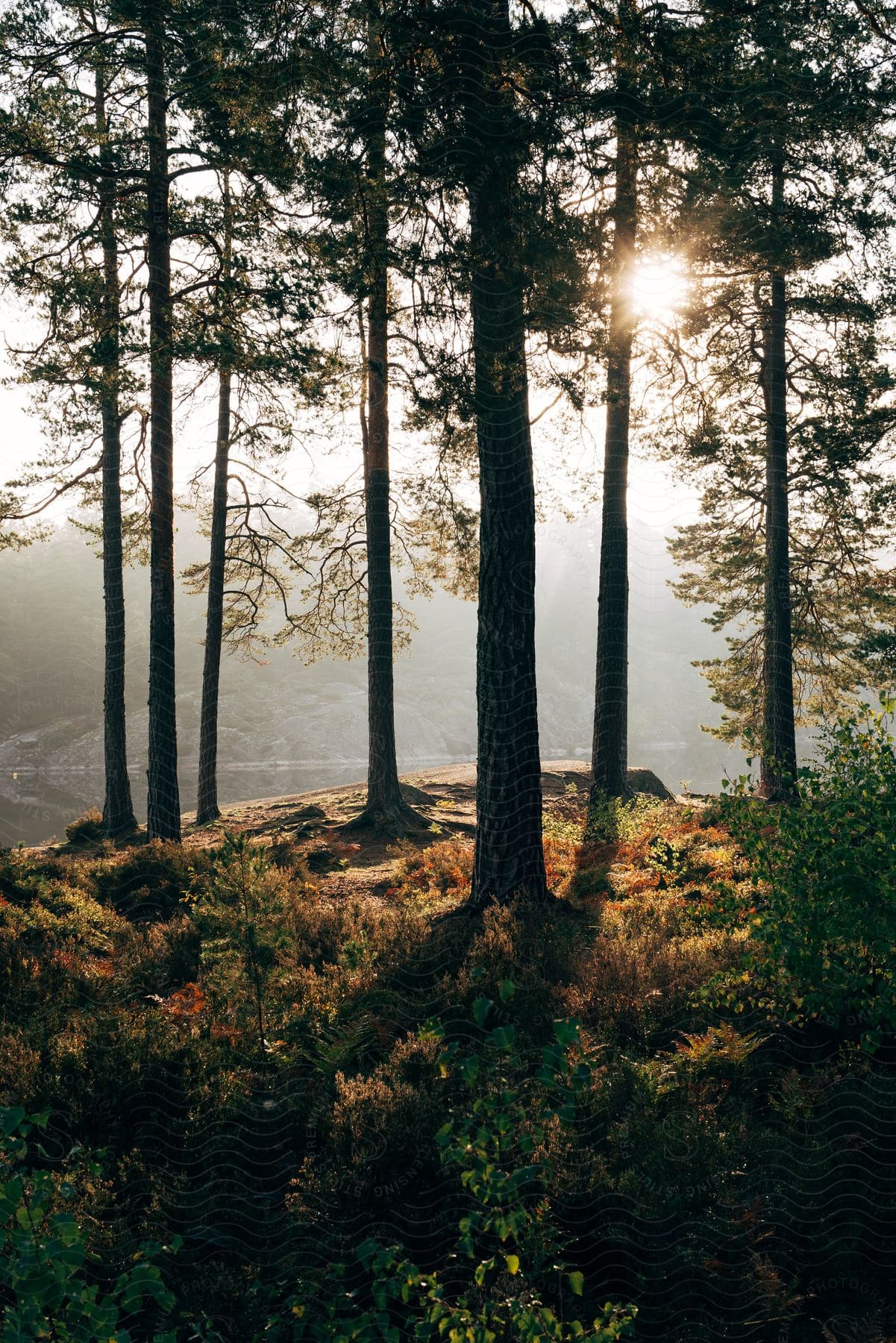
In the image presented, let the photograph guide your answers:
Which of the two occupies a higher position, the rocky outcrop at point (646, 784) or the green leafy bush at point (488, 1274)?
the green leafy bush at point (488, 1274)

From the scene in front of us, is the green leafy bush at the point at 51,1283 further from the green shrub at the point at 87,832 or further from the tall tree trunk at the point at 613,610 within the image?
the green shrub at the point at 87,832

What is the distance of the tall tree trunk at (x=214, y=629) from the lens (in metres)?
16.2

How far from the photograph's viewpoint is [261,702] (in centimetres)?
6662

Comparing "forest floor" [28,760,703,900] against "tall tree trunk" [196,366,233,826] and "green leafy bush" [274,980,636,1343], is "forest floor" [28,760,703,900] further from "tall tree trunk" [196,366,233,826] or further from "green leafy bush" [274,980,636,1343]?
"green leafy bush" [274,980,636,1343]

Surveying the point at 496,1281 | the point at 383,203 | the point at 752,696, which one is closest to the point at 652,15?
the point at 383,203

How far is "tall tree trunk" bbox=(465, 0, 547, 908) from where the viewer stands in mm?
7250

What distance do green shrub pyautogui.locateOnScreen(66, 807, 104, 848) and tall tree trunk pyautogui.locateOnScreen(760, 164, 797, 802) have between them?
11.3 m

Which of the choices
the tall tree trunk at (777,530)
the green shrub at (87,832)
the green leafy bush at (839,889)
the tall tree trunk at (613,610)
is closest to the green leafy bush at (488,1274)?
the green leafy bush at (839,889)

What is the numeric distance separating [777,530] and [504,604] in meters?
8.38

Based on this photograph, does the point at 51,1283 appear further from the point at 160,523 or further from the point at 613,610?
the point at 613,610

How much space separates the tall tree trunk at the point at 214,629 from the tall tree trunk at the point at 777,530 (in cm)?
983

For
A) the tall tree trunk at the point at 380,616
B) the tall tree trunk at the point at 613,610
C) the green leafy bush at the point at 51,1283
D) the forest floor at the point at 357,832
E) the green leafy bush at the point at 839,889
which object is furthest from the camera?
the tall tree trunk at the point at 380,616

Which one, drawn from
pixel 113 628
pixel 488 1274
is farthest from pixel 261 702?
pixel 488 1274

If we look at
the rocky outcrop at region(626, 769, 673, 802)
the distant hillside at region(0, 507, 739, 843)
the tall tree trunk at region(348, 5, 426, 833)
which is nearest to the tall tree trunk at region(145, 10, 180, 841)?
the tall tree trunk at region(348, 5, 426, 833)
